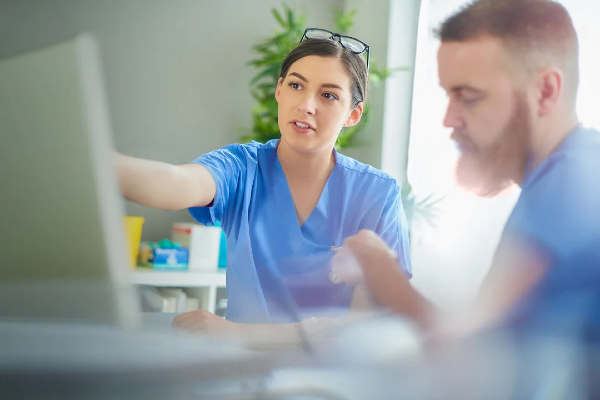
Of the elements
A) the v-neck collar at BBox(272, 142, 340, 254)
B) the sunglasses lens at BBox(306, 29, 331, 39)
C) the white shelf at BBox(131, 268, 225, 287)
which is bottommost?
the white shelf at BBox(131, 268, 225, 287)

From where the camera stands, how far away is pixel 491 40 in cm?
41

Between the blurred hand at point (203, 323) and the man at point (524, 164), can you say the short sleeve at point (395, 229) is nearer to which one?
the man at point (524, 164)

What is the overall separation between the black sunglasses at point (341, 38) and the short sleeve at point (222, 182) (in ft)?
0.48

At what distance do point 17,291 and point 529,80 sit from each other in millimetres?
438

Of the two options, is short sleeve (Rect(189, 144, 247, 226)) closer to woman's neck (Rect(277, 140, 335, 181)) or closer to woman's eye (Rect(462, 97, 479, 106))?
woman's neck (Rect(277, 140, 335, 181))

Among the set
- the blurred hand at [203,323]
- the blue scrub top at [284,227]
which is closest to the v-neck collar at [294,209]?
the blue scrub top at [284,227]

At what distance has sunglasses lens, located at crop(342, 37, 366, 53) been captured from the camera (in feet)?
1.62

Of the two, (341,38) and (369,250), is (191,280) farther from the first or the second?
(341,38)

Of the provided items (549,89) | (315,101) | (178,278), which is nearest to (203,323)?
(178,278)

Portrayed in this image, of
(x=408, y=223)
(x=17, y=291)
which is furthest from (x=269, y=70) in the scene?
(x=17, y=291)

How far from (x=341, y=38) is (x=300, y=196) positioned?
0.55ft

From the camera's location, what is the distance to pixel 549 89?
409 mm

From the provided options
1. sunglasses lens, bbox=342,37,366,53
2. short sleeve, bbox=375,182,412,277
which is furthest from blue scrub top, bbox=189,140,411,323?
sunglasses lens, bbox=342,37,366,53

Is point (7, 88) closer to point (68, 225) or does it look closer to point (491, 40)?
point (68, 225)
